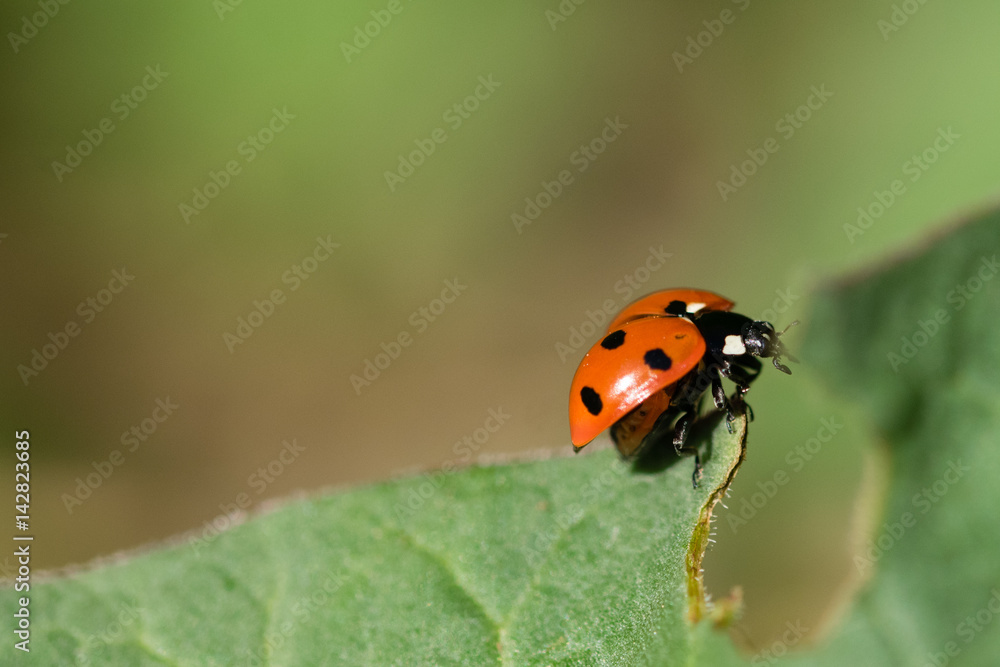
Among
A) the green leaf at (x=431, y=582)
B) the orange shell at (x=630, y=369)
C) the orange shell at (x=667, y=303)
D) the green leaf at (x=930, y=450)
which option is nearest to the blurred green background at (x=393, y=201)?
the orange shell at (x=667, y=303)

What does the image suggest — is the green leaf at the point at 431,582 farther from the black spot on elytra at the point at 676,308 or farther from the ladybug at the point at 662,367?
the black spot on elytra at the point at 676,308

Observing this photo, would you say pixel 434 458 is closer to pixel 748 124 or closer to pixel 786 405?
pixel 786 405

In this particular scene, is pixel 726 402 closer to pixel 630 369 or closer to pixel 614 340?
pixel 630 369

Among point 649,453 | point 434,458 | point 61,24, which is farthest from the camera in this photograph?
point 434,458

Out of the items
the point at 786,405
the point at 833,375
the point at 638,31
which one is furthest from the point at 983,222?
the point at 638,31

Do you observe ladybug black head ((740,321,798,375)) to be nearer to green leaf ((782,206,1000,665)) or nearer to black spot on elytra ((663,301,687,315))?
black spot on elytra ((663,301,687,315))

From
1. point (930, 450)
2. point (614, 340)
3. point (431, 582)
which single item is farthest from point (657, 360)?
point (431, 582)
